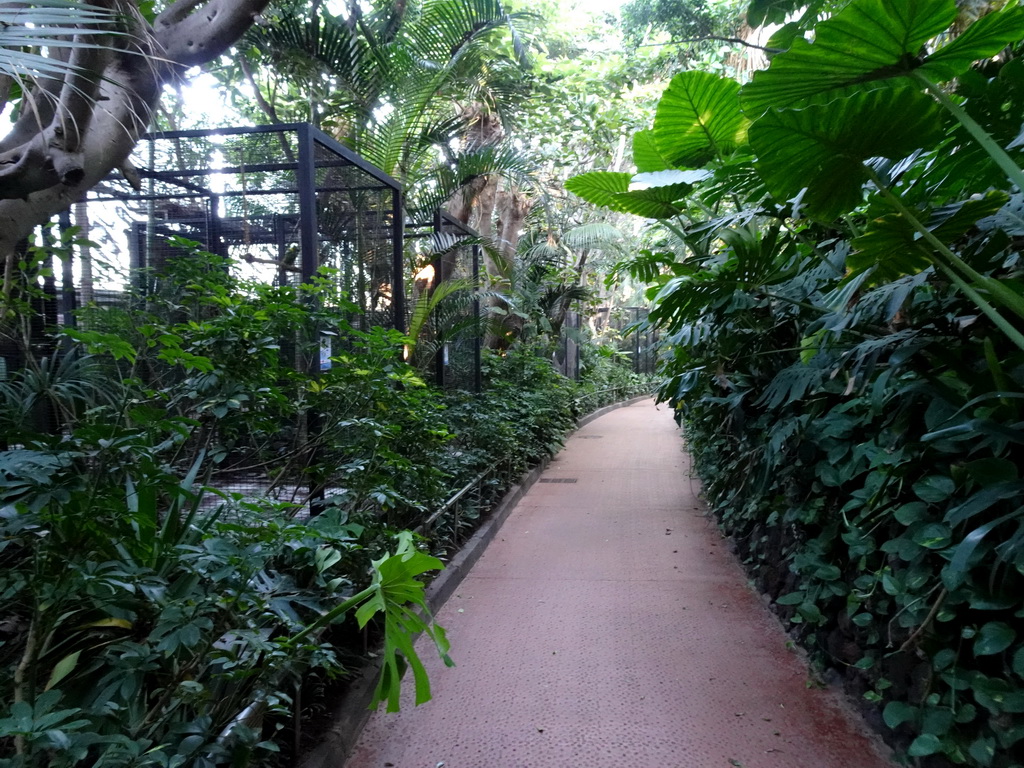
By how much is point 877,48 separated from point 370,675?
3.15 meters

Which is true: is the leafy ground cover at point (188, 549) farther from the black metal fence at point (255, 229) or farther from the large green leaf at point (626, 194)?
the large green leaf at point (626, 194)

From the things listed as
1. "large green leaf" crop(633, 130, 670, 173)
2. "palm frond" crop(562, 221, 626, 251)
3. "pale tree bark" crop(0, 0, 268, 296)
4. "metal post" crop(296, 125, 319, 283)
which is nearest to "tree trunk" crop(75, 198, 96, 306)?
"pale tree bark" crop(0, 0, 268, 296)

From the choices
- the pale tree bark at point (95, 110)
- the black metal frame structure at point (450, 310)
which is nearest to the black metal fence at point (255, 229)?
the pale tree bark at point (95, 110)

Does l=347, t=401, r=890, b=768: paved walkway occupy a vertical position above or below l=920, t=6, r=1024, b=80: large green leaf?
below

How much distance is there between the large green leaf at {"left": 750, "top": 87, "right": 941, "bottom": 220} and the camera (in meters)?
1.83

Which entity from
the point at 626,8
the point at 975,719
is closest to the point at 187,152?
the point at 975,719

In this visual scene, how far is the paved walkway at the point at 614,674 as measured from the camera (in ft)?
9.38

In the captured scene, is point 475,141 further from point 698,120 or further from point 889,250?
point 889,250

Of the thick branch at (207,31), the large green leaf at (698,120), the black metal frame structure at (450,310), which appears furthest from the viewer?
the black metal frame structure at (450,310)

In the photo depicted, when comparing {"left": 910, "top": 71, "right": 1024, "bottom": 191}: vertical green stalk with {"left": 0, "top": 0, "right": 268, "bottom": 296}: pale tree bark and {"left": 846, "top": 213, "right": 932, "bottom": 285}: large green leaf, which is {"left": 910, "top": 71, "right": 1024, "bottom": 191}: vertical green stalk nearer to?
{"left": 846, "top": 213, "right": 932, "bottom": 285}: large green leaf

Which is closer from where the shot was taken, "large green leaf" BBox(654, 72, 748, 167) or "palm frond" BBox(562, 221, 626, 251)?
"large green leaf" BBox(654, 72, 748, 167)

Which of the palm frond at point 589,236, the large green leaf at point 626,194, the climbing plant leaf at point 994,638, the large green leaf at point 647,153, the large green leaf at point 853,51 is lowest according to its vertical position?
the climbing plant leaf at point 994,638

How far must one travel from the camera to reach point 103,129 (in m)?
2.52

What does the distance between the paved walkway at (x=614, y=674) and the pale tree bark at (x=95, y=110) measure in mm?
2402
